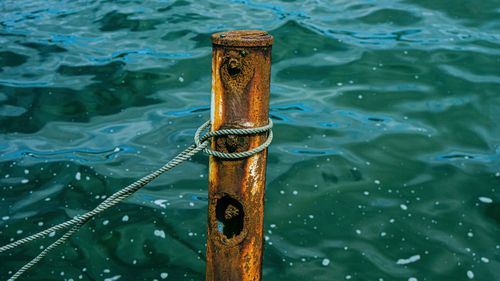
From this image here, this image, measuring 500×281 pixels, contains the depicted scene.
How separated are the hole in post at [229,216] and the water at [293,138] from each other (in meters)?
1.63

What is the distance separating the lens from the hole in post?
2.91 metres

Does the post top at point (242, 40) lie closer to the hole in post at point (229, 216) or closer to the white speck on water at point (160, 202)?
the hole in post at point (229, 216)

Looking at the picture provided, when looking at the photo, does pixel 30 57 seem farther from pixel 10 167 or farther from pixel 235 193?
pixel 235 193

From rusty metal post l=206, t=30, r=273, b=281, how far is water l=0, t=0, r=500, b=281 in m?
1.63

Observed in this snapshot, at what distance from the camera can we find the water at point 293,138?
4715mm

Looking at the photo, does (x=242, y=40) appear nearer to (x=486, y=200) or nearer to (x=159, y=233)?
(x=159, y=233)

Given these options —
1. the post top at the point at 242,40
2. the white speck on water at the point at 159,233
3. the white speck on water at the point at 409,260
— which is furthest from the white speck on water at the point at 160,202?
the post top at the point at 242,40

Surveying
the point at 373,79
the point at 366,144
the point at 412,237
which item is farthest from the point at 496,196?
the point at 373,79

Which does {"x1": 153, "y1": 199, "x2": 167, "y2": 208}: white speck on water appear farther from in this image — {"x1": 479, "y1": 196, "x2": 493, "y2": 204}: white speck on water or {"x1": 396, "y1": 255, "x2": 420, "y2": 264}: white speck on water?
{"x1": 479, "y1": 196, "x2": 493, "y2": 204}: white speck on water

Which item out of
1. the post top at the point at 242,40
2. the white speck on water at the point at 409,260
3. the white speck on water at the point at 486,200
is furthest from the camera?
the white speck on water at the point at 486,200

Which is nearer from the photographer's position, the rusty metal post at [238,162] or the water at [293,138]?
the rusty metal post at [238,162]

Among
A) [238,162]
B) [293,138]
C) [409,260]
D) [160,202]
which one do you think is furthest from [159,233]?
[238,162]

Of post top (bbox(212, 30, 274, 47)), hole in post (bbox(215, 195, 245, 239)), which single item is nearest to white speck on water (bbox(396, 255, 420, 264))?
hole in post (bbox(215, 195, 245, 239))

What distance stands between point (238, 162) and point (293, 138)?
11.5 feet
